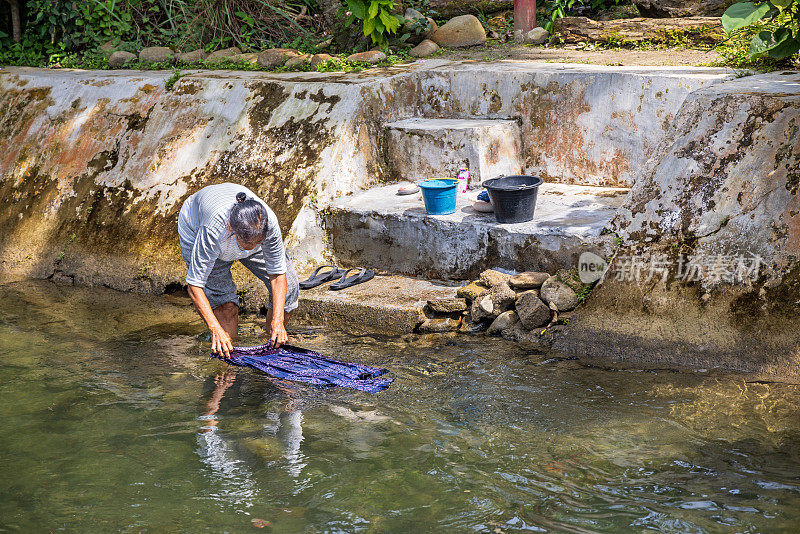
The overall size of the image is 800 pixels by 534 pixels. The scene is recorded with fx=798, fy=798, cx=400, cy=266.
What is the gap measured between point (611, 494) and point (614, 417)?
0.84 meters

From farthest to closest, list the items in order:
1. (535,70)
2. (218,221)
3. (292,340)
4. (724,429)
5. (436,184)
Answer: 1. (535,70)
2. (436,184)
3. (292,340)
4. (218,221)
5. (724,429)

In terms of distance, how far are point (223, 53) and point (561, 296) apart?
20.2 ft

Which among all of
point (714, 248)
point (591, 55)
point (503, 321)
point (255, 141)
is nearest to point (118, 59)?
point (255, 141)

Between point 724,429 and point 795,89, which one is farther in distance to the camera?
point 795,89

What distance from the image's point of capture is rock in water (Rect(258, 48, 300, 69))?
9.28 metres

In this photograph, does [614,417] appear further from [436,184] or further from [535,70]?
[535,70]

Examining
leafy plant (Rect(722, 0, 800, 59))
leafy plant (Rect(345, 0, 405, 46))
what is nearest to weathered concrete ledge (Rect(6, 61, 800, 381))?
leafy plant (Rect(722, 0, 800, 59))

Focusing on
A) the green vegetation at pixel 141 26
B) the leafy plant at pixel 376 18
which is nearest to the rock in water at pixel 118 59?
the green vegetation at pixel 141 26

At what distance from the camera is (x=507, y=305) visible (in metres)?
6.11

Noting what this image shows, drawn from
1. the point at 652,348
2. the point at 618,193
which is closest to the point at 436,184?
the point at 618,193

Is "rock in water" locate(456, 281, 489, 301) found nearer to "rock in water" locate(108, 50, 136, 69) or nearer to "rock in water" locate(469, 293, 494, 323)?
"rock in water" locate(469, 293, 494, 323)

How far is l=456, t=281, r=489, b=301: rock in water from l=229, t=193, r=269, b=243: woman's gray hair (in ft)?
6.43

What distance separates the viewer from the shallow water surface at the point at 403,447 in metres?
A: 3.77

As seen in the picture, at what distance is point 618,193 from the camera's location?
281 inches
